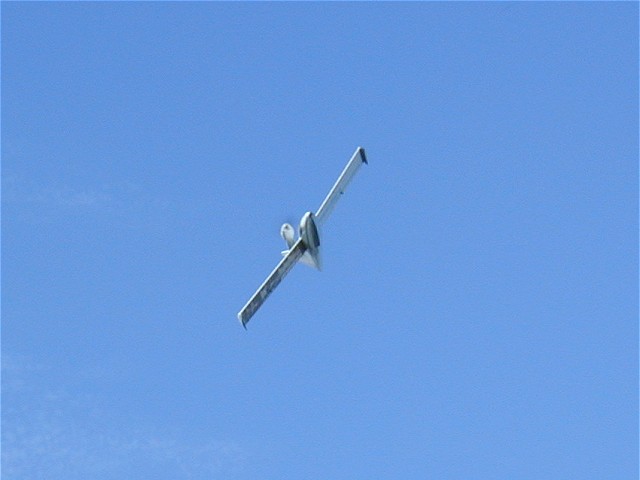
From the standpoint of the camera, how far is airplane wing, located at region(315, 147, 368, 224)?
148125 mm

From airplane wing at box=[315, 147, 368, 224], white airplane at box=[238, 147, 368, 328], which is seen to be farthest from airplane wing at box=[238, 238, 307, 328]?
airplane wing at box=[315, 147, 368, 224]

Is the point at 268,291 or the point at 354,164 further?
the point at 354,164

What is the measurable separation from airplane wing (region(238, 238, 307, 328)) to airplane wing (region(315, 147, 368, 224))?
3568 millimetres

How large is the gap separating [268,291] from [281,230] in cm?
672

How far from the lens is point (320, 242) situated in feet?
481

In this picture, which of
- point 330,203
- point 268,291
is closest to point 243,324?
point 268,291

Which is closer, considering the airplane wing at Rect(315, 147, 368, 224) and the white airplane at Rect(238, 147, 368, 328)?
the white airplane at Rect(238, 147, 368, 328)

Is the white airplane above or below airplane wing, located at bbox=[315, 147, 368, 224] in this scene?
below

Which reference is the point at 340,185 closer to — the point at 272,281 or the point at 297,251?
the point at 297,251

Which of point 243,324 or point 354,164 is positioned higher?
point 354,164

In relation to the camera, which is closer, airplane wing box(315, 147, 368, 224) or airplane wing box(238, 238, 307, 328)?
airplane wing box(238, 238, 307, 328)

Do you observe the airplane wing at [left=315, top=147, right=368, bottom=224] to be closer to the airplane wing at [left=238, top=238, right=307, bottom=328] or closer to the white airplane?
the white airplane

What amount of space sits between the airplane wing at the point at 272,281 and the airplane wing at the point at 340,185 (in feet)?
11.7

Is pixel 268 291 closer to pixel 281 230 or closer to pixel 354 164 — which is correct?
pixel 281 230
